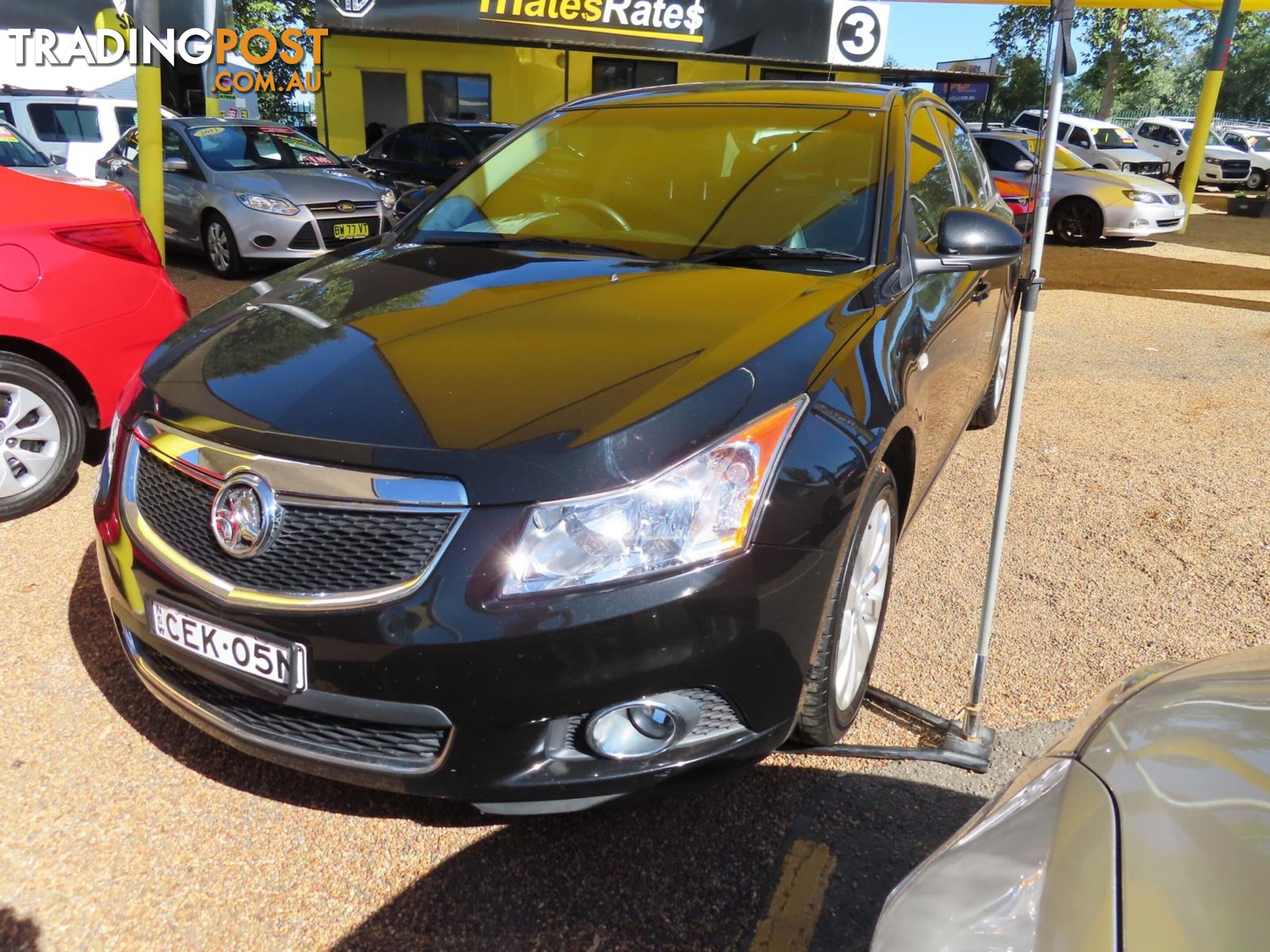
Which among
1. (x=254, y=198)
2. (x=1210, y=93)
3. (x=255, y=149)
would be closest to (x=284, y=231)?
(x=254, y=198)

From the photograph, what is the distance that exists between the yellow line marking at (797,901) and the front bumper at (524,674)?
1.04 ft

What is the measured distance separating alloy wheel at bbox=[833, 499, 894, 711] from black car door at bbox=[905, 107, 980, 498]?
0.32 metres

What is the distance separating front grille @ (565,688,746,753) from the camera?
75.2 inches

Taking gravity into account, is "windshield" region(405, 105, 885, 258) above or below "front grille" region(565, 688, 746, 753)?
above

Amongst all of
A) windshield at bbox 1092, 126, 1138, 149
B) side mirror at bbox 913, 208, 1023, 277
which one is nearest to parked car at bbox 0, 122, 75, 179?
side mirror at bbox 913, 208, 1023, 277

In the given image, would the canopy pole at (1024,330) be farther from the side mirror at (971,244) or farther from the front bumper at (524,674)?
the front bumper at (524,674)

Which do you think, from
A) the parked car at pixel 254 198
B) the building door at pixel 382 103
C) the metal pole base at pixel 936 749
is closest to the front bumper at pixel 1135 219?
the parked car at pixel 254 198

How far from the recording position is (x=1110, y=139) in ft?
66.5

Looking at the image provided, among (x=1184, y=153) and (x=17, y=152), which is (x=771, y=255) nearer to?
(x=17, y=152)

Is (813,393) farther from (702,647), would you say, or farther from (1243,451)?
(1243,451)

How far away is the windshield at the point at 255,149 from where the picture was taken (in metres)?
9.47

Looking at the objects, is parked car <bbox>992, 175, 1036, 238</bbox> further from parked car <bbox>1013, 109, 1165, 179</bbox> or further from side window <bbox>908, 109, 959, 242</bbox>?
parked car <bbox>1013, 109, 1165, 179</bbox>

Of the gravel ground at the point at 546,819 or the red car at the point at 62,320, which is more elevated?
the red car at the point at 62,320

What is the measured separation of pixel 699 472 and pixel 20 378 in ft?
9.89
